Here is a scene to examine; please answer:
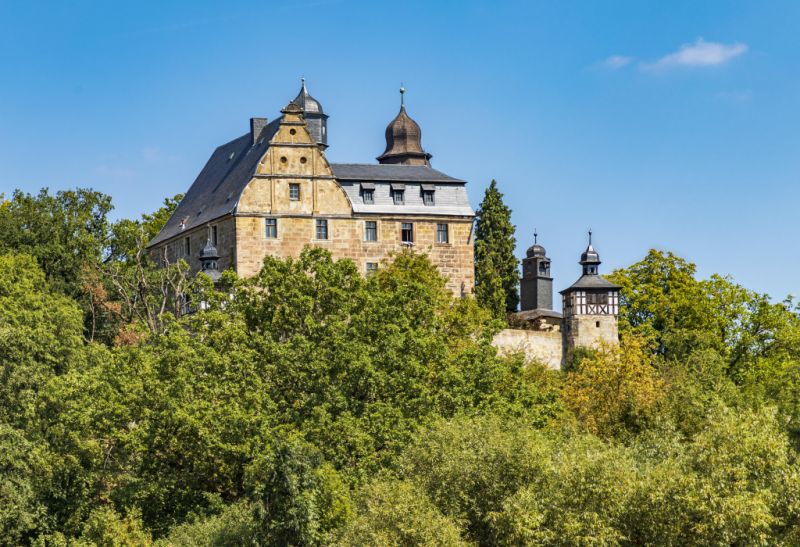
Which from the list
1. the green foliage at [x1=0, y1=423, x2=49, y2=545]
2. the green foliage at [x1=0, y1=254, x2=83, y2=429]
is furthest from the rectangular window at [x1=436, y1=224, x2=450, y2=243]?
the green foliage at [x1=0, y1=423, x2=49, y2=545]

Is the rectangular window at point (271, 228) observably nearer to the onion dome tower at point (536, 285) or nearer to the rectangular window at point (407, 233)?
the rectangular window at point (407, 233)

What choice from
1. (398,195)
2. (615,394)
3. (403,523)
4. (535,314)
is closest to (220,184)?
(398,195)

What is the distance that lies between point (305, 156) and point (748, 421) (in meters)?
37.9

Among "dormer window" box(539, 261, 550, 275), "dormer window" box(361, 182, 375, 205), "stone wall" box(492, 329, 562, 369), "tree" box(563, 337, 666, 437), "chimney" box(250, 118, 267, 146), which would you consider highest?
"chimney" box(250, 118, 267, 146)

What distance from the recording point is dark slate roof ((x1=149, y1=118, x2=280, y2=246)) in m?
74.1

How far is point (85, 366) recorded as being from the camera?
2175 inches

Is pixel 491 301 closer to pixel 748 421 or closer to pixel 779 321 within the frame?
pixel 779 321

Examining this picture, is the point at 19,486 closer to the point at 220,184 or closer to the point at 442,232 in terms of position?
the point at 442,232

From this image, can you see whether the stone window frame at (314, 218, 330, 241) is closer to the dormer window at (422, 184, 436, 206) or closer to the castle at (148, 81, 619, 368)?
the castle at (148, 81, 619, 368)

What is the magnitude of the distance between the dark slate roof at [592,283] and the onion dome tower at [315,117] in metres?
17.8

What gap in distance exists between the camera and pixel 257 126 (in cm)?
7950

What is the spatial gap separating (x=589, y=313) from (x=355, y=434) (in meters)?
31.9

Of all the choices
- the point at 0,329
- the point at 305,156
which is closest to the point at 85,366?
the point at 0,329

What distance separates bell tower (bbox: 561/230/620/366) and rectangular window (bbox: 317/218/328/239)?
11767mm
